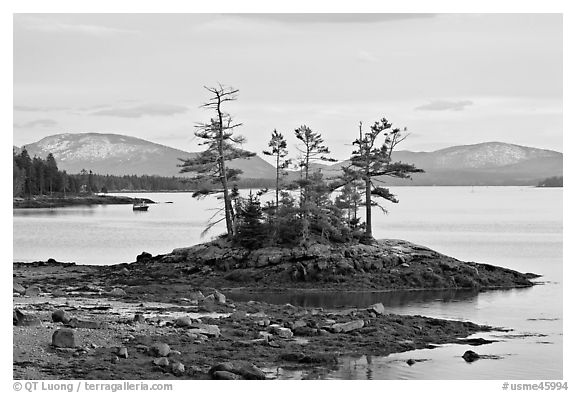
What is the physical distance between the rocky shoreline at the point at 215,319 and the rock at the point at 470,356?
0.17 ft

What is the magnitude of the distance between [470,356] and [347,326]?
154 inches

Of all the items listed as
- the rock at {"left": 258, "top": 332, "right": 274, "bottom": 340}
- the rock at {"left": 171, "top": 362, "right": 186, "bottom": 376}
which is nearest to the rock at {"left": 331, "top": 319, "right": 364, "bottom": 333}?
the rock at {"left": 258, "top": 332, "right": 274, "bottom": 340}

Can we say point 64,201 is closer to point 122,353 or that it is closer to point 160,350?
point 160,350

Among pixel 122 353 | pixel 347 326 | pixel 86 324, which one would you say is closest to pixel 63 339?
pixel 122 353

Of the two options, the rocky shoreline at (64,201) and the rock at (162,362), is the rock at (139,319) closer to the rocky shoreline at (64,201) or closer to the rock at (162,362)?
the rock at (162,362)

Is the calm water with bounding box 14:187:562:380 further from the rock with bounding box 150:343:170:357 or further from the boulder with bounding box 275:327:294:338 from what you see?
the rock with bounding box 150:343:170:357

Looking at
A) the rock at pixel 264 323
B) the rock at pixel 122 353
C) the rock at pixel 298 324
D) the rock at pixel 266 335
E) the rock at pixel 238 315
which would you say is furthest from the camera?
the rock at pixel 238 315

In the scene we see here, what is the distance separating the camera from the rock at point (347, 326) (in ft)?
77.9

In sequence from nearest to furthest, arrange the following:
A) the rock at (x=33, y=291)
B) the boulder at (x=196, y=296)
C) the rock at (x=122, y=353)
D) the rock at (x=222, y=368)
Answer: the rock at (x=222, y=368)
the rock at (x=122, y=353)
the rock at (x=33, y=291)
the boulder at (x=196, y=296)

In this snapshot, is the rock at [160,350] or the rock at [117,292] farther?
the rock at [117,292]

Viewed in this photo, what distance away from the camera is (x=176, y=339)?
2117cm

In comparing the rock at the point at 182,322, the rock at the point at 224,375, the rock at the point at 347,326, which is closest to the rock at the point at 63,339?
the rock at the point at 224,375
